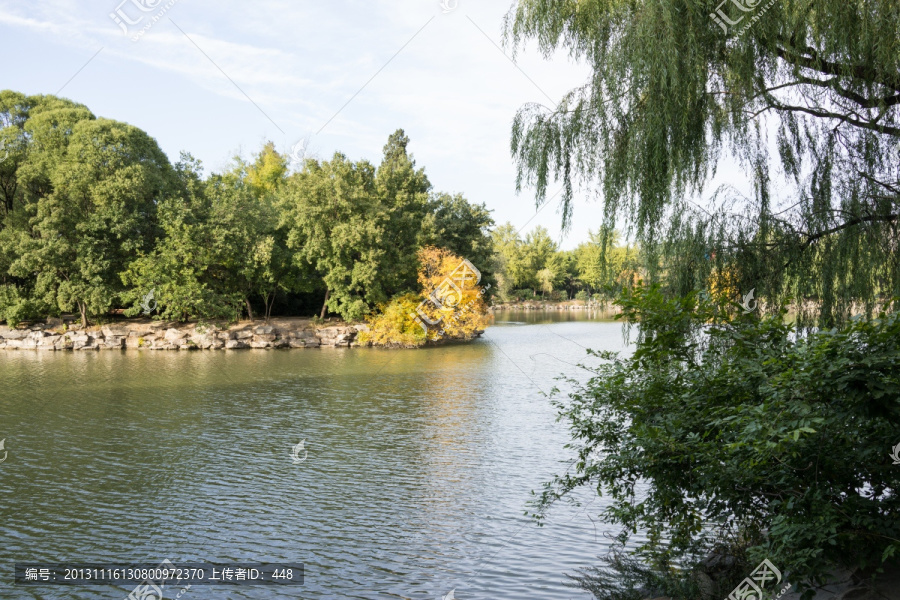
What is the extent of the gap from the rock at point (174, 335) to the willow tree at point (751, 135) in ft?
90.0

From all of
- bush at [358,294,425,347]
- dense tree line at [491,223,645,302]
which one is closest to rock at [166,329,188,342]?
bush at [358,294,425,347]

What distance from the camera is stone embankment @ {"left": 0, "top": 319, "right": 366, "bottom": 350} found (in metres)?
29.7

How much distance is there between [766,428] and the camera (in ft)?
12.4

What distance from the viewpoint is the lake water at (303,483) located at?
7.02m

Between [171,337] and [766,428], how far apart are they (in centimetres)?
3014

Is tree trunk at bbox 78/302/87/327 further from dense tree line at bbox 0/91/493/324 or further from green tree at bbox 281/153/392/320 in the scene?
green tree at bbox 281/153/392/320

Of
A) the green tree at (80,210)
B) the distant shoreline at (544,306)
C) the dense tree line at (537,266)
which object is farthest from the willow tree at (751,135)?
the distant shoreline at (544,306)

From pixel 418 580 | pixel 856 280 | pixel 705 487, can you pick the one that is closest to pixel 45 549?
pixel 418 580

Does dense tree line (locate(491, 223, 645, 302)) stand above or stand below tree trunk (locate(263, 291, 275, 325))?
above

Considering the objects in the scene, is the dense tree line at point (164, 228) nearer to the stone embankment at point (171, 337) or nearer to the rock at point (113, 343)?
the stone embankment at point (171, 337)

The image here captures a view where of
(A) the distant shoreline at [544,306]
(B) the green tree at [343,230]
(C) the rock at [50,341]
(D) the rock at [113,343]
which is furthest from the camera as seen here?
(A) the distant shoreline at [544,306]

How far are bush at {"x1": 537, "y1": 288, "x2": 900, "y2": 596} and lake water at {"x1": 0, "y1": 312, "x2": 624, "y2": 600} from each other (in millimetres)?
2066

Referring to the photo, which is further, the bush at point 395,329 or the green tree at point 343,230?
the green tree at point 343,230

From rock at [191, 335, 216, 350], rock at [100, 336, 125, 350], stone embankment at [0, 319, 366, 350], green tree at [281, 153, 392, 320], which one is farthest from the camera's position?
green tree at [281, 153, 392, 320]
